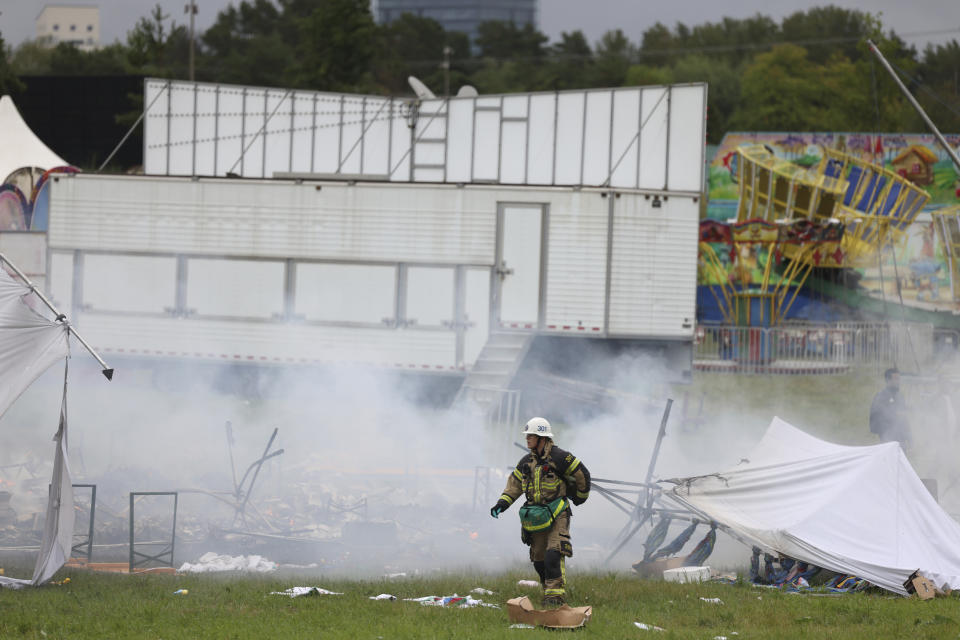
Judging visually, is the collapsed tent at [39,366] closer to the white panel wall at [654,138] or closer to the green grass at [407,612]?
the green grass at [407,612]

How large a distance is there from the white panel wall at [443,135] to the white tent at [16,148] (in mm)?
7073

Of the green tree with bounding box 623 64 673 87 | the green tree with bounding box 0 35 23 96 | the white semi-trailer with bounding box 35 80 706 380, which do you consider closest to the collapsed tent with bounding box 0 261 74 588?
the white semi-trailer with bounding box 35 80 706 380

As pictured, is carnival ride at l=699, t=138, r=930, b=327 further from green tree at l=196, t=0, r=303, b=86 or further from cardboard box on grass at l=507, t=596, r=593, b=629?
green tree at l=196, t=0, r=303, b=86

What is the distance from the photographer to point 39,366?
405 inches

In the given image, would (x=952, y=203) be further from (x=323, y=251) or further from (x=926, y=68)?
(x=323, y=251)

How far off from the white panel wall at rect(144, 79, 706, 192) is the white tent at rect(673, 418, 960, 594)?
996cm

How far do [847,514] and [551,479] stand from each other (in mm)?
3019

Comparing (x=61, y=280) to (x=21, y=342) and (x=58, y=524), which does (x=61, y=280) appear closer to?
(x=21, y=342)

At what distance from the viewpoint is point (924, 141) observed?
50.7 meters

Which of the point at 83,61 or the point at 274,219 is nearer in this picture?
the point at 274,219

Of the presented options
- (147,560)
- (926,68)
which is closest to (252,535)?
(147,560)

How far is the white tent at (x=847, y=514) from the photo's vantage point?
962 cm

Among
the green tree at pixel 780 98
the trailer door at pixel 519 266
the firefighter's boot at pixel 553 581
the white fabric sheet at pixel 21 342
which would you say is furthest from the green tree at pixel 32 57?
the firefighter's boot at pixel 553 581

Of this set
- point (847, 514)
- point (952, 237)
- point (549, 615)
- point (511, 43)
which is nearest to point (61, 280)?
point (549, 615)
